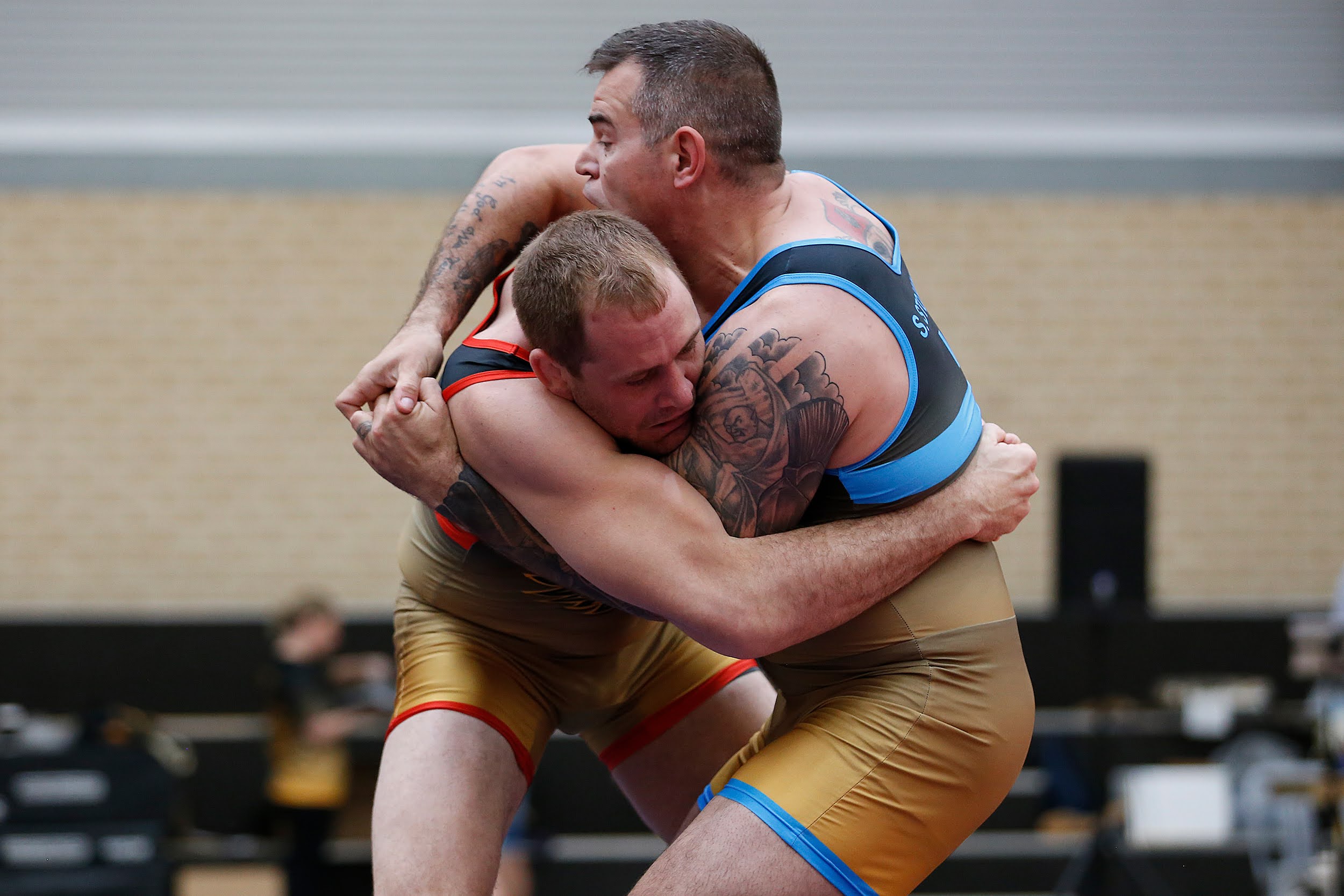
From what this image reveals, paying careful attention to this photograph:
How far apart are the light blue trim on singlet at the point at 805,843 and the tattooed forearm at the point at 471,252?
1.03m

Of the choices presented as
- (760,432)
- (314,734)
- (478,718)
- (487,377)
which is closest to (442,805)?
(478,718)

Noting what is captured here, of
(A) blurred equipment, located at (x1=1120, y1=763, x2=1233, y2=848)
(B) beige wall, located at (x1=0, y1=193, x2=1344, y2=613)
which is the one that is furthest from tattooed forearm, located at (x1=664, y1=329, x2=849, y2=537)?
(B) beige wall, located at (x1=0, y1=193, x2=1344, y2=613)

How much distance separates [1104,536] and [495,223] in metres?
4.86

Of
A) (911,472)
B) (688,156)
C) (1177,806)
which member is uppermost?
(688,156)

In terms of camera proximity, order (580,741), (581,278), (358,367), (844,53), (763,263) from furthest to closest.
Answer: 1. (358,367)
2. (844,53)
3. (580,741)
4. (763,263)
5. (581,278)

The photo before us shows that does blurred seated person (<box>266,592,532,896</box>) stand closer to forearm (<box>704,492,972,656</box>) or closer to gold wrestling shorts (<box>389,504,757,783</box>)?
gold wrestling shorts (<box>389,504,757,783</box>)

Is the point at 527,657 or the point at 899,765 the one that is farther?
the point at 527,657

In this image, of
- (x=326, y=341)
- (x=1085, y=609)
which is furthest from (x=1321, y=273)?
(x=326, y=341)

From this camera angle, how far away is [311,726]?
5.68 metres

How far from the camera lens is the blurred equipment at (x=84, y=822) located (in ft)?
16.1

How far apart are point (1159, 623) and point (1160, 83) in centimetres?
341

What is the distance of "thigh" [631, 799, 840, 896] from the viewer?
1865 mm

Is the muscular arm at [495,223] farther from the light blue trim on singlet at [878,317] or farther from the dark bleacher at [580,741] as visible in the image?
the dark bleacher at [580,741]

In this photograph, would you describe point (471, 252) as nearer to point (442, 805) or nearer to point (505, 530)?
point (505, 530)
